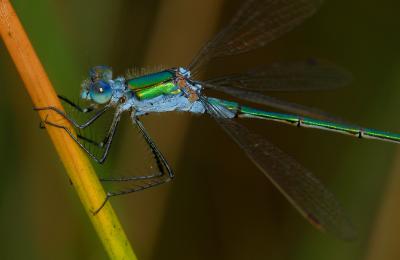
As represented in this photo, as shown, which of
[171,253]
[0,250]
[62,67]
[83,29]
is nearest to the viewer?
[62,67]

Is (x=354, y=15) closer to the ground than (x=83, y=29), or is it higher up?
closer to the ground

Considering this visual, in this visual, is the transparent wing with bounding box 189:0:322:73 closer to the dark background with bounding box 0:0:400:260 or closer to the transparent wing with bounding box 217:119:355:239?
the transparent wing with bounding box 217:119:355:239

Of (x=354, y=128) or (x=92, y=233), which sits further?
(x=354, y=128)

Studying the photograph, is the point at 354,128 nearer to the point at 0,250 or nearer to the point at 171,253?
the point at 171,253

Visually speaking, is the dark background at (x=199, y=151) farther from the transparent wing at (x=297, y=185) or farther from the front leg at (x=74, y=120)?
the transparent wing at (x=297, y=185)

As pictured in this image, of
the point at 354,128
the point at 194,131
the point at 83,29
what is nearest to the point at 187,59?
the point at 194,131

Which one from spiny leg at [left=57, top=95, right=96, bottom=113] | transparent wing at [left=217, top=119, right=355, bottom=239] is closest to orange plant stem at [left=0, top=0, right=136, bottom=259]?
spiny leg at [left=57, top=95, right=96, bottom=113]
